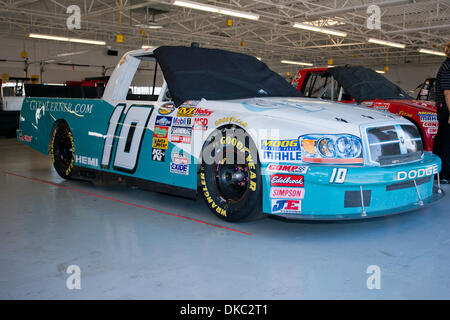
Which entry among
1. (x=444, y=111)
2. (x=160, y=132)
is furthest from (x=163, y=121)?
(x=444, y=111)

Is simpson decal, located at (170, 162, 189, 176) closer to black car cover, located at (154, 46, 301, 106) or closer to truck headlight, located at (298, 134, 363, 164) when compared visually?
black car cover, located at (154, 46, 301, 106)

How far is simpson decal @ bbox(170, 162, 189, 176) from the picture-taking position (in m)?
4.16

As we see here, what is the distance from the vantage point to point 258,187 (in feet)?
11.8

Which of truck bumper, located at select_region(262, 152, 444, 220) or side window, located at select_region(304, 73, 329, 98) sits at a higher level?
side window, located at select_region(304, 73, 329, 98)

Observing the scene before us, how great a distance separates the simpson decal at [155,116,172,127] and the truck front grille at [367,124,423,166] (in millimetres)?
1776

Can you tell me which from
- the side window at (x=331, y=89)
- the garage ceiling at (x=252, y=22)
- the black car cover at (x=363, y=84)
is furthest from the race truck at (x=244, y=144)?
the garage ceiling at (x=252, y=22)

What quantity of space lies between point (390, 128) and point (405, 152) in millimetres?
254

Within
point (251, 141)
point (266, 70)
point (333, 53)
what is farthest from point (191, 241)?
point (333, 53)

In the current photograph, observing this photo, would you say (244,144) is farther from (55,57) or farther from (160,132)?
(55,57)

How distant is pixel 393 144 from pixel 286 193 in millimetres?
1017

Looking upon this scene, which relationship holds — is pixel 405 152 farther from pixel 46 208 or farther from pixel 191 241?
pixel 46 208

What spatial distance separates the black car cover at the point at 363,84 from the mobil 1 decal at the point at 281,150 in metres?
4.04

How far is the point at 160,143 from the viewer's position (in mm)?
4371

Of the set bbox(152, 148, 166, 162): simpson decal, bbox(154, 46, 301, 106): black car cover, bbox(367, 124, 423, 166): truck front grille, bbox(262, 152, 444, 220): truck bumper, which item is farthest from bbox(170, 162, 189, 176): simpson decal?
bbox(367, 124, 423, 166): truck front grille
